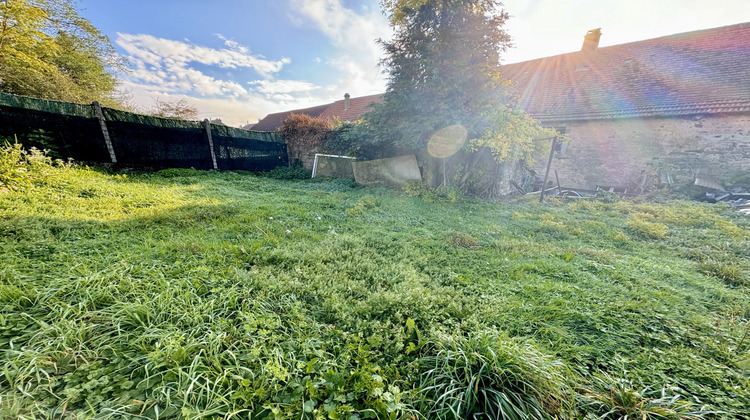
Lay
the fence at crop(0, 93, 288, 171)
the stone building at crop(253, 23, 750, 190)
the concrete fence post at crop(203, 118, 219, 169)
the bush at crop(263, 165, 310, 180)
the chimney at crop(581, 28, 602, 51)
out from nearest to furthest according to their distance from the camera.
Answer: the fence at crop(0, 93, 288, 171) → the concrete fence post at crop(203, 118, 219, 169) → the stone building at crop(253, 23, 750, 190) → the bush at crop(263, 165, 310, 180) → the chimney at crop(581, 28, 602, 51)

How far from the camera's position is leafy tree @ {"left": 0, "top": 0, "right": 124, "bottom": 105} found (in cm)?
890

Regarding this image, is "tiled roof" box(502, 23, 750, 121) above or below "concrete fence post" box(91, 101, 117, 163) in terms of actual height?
above

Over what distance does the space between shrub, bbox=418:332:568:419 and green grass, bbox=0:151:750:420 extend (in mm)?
12

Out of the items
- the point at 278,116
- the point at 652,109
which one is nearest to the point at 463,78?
the point at 652,109

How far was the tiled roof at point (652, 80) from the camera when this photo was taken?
29.5 ft

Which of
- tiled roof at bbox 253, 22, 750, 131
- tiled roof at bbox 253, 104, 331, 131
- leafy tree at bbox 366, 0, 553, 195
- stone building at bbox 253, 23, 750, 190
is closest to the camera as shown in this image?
leafy tree at bbox 366, 0, 553, 195

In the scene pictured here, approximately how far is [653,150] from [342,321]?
45.2ft

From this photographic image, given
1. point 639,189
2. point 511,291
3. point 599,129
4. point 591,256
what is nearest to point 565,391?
point 511,291

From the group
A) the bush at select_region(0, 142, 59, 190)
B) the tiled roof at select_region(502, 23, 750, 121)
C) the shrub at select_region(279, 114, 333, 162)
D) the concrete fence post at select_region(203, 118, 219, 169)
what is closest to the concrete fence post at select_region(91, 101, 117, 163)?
the bush at select_region(0, 142, 59, 190)

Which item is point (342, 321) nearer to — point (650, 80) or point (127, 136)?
point (127, 136)

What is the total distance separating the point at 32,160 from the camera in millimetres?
4391

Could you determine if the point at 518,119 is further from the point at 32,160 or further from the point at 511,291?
the point at 32,160

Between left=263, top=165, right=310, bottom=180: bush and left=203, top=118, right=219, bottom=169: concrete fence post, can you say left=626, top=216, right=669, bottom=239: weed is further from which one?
left=203, top=118, right=219, bottom=169: concrete fence post

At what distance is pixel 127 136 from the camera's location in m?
6.95
